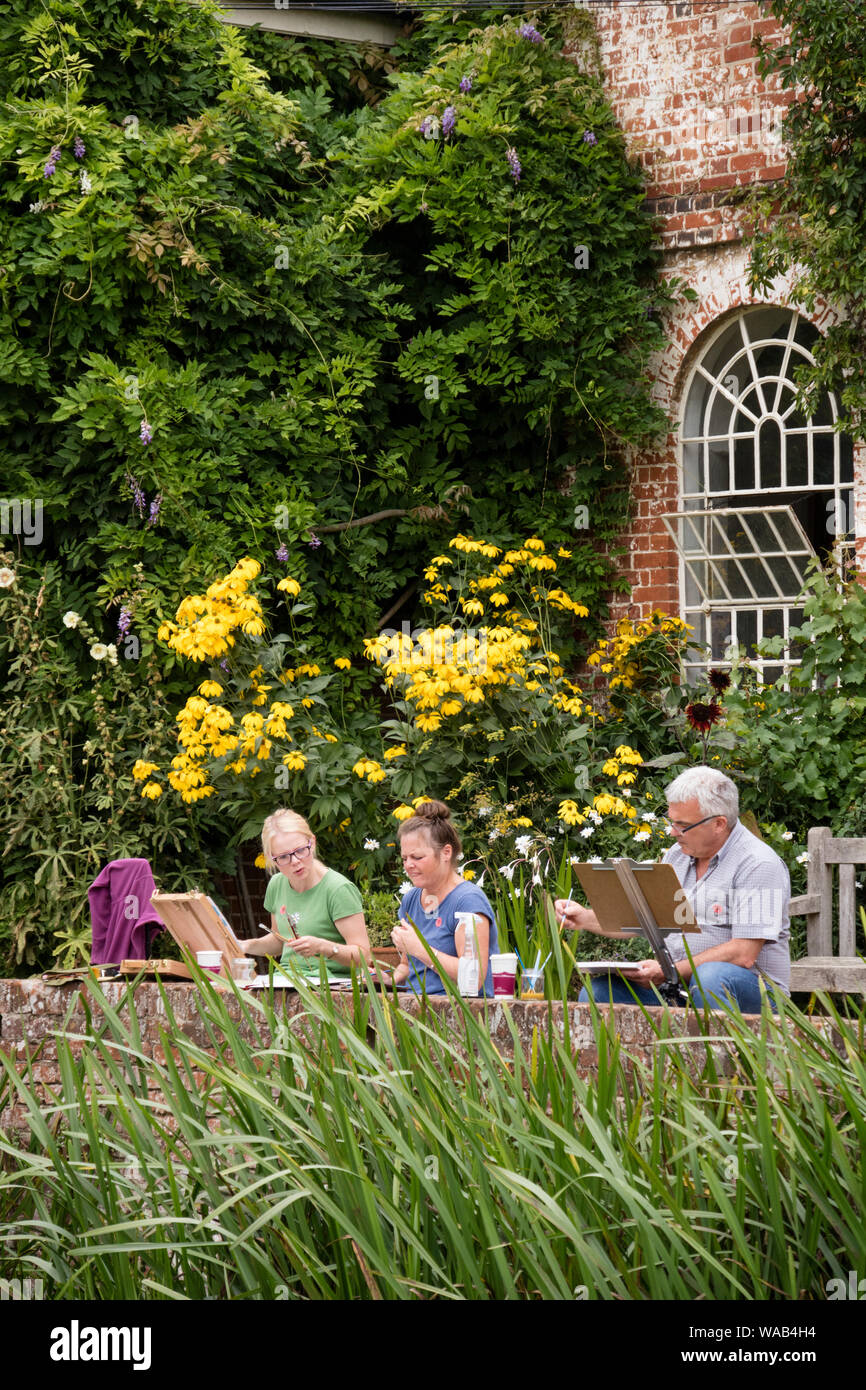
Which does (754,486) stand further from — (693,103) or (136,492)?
(136,492)

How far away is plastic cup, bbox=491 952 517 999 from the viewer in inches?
149

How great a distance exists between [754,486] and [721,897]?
3814 mm

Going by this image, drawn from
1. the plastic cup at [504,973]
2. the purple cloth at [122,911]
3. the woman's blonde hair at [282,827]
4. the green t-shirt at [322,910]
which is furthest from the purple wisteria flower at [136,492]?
the plastic cup at [504,973]

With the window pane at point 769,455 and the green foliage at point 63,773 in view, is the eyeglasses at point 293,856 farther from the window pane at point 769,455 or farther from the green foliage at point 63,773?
the window pane at point 769,455

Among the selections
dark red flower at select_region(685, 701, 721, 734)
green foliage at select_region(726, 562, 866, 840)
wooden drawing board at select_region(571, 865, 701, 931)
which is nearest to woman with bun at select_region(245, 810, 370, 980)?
wooden drawing board at select_region(571, 865, 701, 931)

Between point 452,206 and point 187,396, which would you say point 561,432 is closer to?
point 452,206

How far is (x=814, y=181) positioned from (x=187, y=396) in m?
2.95

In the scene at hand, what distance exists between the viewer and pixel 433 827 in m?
4.34

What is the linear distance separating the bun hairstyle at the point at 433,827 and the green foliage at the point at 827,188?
3458 mm

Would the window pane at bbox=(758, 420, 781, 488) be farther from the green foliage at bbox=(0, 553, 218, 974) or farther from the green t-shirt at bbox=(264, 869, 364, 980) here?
the green t-shirt at bbox=(264, 869, 364, 980)

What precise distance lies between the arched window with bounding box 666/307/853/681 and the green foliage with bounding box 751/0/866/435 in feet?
1.11

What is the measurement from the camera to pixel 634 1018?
3428 millimetres

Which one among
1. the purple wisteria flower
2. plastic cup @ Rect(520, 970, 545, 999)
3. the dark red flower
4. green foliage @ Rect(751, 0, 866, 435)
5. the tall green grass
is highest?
green foliage @ Rect(751, 0, 866, 435)

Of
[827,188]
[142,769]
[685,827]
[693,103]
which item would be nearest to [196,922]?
[685,827]
